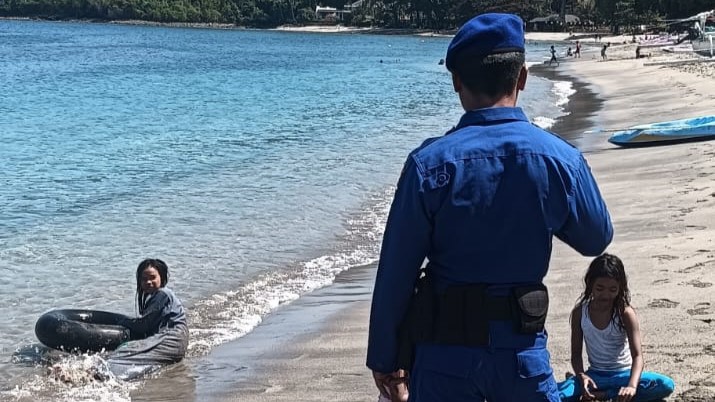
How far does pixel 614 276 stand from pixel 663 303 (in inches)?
88.1

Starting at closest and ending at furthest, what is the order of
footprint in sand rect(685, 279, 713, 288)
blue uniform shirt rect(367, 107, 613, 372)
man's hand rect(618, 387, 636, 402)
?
1. blue uniform shirt rect(367, 107, 613, 372)
2. man's hand rect(618, 387, 636, 402)
3. footprint in sand rect(685, 279, 713, 288)

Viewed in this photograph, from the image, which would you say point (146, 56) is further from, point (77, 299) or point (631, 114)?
point (77, 299)

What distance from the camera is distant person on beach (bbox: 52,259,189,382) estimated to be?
293 inches

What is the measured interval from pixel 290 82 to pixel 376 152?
30785 mm

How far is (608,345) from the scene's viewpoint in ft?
16.8

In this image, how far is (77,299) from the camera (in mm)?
9820

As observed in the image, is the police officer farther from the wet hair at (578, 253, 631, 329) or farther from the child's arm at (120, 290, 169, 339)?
the child's arm at (120, 290, 169, 339)

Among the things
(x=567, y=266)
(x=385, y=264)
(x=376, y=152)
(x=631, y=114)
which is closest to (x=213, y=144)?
(x=376, y=152)

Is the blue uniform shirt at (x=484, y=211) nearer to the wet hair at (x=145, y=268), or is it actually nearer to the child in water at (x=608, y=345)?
the child in water at (x=608, y=345)

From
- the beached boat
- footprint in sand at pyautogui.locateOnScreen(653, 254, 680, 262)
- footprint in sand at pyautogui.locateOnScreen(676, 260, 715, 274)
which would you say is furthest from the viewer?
the beached boat

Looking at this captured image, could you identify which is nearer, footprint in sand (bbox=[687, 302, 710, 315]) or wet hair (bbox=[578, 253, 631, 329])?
wet hair (bbox=[578, 253, 631, 329])

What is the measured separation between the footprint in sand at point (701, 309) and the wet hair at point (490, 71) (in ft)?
14.1

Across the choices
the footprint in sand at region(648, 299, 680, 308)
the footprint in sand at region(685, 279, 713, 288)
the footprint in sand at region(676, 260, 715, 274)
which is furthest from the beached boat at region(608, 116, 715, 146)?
the footprint in sand at region(648, 299, 680, 308)

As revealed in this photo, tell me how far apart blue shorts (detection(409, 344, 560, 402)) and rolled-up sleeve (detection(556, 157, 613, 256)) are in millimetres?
358
